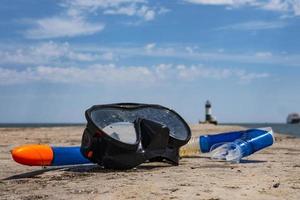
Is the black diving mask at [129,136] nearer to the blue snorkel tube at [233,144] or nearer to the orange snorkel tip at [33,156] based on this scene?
the orange snorkel tip at [33,156]

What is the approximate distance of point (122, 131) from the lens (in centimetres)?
1180

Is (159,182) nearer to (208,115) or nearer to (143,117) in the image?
(143,117)

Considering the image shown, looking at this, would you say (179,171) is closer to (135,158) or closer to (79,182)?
(135,158)

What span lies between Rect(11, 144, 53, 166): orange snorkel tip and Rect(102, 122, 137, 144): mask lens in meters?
1.53

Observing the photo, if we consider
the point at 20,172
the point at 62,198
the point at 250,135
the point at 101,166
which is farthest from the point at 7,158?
the point at 62,198

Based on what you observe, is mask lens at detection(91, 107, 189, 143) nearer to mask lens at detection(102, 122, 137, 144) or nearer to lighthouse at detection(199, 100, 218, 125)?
mask lens at detection(102, 122, 137, 144)

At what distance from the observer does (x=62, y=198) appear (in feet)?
27.1

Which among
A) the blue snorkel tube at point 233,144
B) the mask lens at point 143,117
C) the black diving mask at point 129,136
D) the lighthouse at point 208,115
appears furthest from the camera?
the lighthouse at point 208,115

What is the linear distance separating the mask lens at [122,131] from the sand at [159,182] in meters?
0.71

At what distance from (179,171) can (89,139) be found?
2.13 metres

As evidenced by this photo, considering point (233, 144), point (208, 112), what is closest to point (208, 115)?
point (208, 112)

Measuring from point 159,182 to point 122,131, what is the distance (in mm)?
2592

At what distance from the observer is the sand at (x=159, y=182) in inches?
326

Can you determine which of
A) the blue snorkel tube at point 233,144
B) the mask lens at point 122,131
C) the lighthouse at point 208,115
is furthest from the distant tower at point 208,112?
the mask lens at point 122,131
